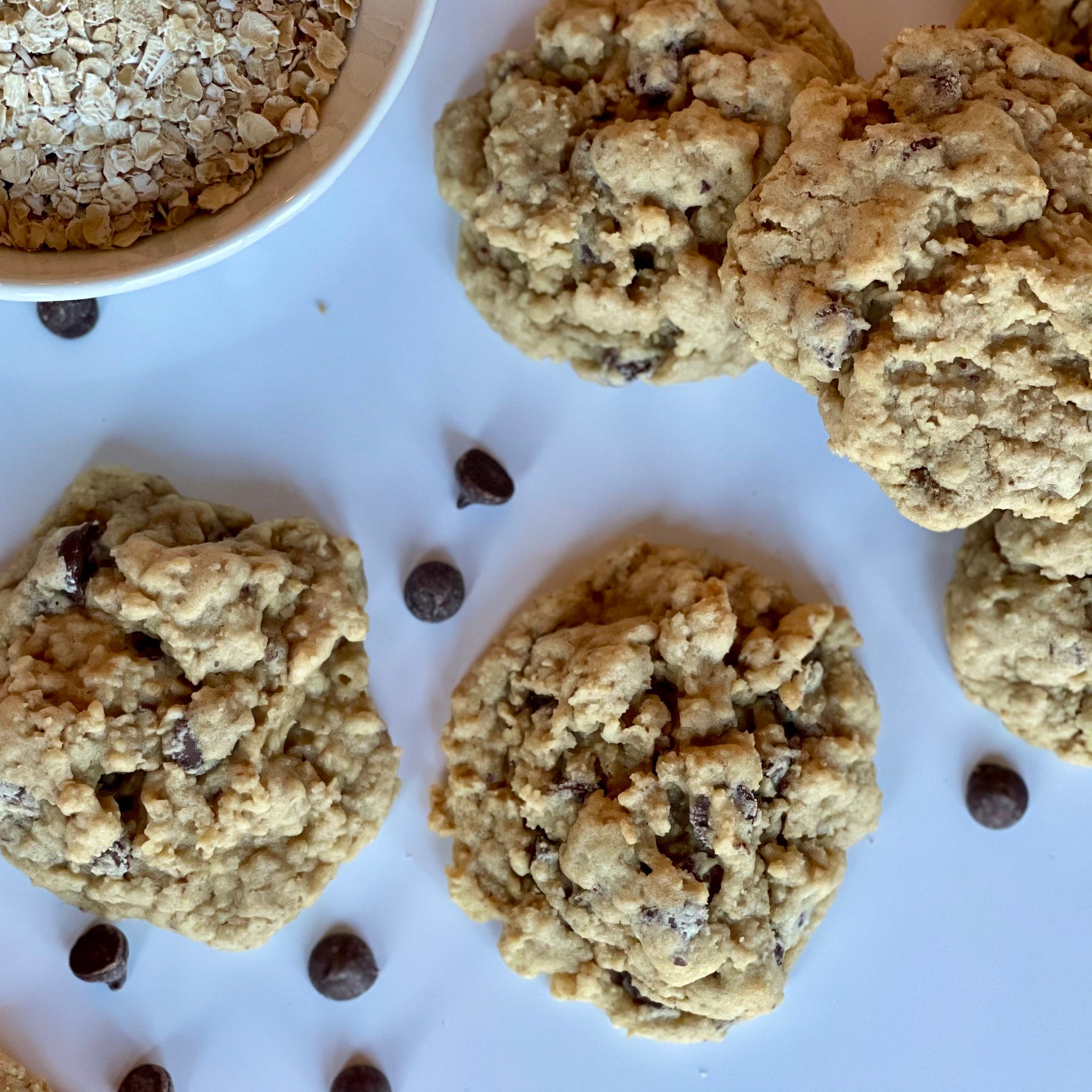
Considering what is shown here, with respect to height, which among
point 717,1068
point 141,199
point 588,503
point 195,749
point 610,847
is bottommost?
point 717,1068

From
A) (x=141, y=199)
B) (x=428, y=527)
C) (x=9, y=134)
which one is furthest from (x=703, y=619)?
(x=9, y=134)

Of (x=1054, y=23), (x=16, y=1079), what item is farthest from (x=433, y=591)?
(x=1054, y=23)

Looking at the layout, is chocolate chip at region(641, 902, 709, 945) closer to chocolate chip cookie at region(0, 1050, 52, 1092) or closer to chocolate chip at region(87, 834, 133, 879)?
chocolate chip at region(87, 834, 133, 879)

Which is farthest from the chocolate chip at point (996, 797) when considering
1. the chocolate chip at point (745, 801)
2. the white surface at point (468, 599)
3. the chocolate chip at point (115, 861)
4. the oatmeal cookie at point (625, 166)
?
the chocolate chip at point (115, 861)

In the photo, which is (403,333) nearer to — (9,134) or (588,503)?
(588,503)

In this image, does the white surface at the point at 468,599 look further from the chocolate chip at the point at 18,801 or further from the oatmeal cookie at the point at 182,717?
the chocolate chip at the point at 18,801

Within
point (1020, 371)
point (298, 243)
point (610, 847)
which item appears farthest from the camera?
point (298, 243)

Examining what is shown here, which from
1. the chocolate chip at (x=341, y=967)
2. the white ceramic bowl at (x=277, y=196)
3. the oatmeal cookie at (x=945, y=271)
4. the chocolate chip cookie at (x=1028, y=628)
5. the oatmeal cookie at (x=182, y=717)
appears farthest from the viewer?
the chocolate chip at (x=341, y=967)
